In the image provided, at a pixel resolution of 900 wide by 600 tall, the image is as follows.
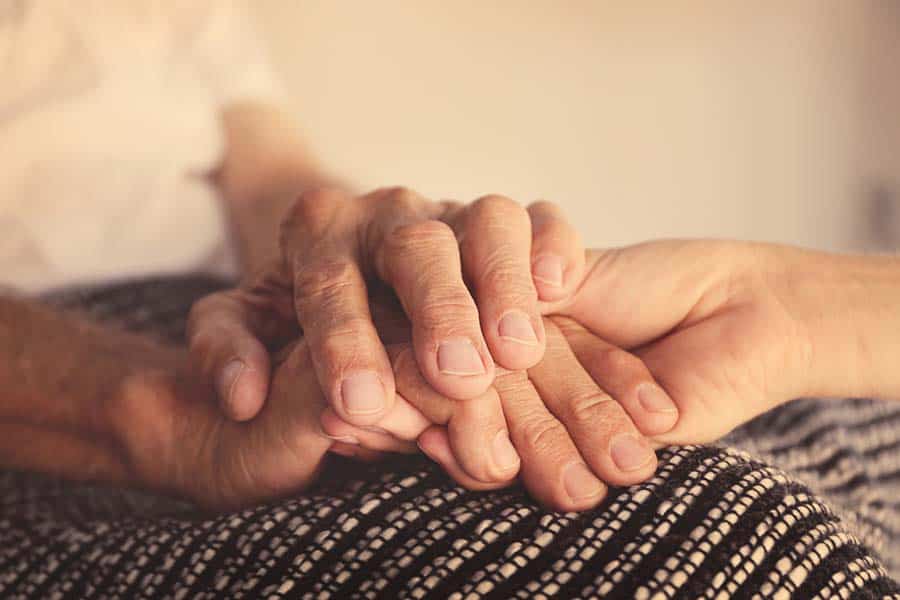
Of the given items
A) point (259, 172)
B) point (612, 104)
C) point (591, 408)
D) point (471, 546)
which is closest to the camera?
point (471, 546)

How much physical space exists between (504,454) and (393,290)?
0.63ft

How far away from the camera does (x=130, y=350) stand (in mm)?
811

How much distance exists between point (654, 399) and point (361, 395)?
0.22 metres

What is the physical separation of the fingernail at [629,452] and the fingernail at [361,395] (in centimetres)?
16

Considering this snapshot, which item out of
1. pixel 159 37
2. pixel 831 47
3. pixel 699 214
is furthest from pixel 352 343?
pixel 831 47

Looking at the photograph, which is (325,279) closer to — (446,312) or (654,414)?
(446,312)

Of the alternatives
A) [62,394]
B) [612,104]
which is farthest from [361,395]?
[612,104]

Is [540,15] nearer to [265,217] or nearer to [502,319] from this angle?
[265,217]

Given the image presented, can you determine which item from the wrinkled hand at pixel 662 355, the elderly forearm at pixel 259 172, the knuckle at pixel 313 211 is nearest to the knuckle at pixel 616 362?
the wrinkled hand at pixel 662 355

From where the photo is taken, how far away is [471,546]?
48 cm

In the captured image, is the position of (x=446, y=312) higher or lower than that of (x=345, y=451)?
higher

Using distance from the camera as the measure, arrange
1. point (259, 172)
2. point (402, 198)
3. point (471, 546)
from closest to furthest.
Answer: point (471, 546)
point (402, 198)
point (259, 172)

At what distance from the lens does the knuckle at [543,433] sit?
0.56 meters

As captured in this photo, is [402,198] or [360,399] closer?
[360,399]
